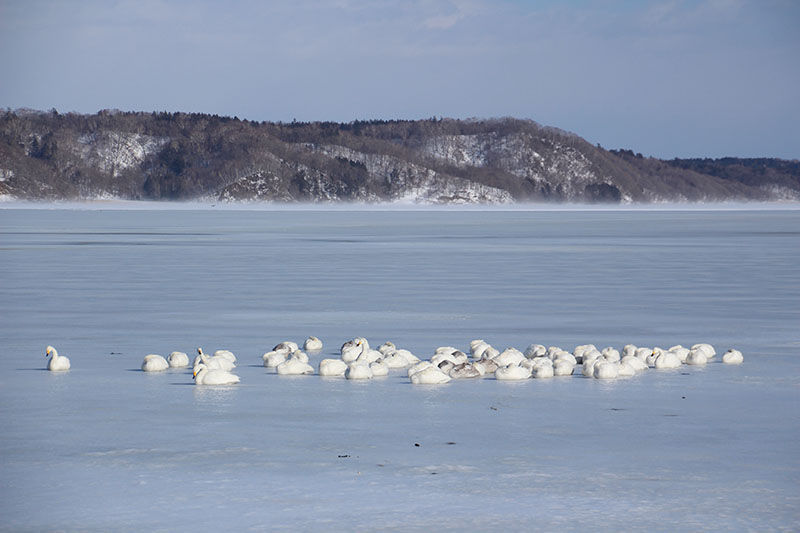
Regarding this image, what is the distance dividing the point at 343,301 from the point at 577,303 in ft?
10.7

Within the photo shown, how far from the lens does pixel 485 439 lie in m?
8.09

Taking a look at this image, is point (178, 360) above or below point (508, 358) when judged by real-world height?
below

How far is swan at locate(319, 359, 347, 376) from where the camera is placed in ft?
36.0

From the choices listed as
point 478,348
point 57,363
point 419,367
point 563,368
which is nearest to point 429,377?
point 419,367

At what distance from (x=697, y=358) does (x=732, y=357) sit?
313 millimetres

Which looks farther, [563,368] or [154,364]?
[154,364]

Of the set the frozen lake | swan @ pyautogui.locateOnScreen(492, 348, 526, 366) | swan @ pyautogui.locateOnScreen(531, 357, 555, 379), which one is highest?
swan @ pyautogui.locateOnScreen(492, 348, 526, 366)

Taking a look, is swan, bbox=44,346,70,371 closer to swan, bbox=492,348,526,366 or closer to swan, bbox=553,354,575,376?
swan, bbox=492,348,526,366

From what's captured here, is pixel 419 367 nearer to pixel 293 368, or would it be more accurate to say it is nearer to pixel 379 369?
pixel 379 369

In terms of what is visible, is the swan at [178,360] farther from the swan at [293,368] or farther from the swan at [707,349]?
the swan at [707,349]

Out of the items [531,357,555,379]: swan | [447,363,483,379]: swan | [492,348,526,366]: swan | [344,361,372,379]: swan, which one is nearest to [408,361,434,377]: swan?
[447,363,483,379]: swan

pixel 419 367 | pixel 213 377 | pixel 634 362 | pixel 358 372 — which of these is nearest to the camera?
pixel 213 377

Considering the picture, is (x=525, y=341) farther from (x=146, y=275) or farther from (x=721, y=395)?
(x=146, y=275)

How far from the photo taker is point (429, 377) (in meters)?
10.5
